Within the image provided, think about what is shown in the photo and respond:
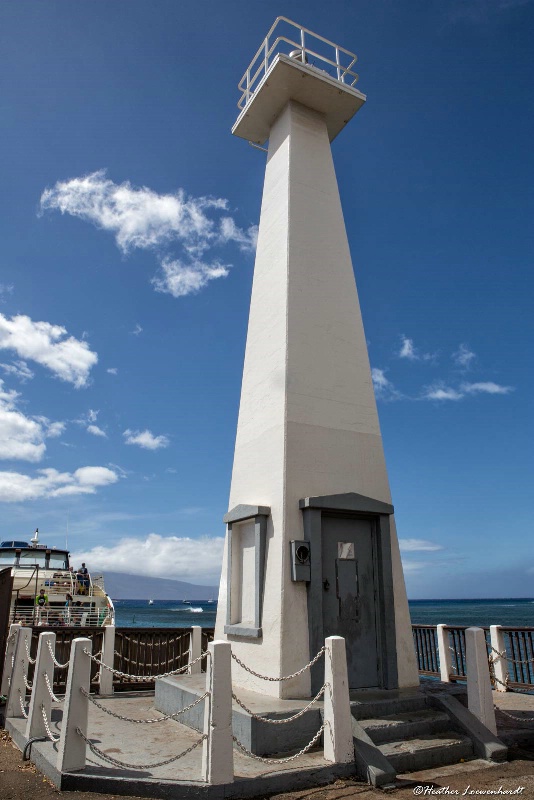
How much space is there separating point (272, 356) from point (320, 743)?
5083mm

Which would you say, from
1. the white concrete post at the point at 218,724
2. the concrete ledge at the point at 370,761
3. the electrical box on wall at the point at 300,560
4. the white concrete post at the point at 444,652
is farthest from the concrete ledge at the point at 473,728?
the white concrete post at the point at 444,652

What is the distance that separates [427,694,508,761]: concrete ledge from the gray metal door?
0.91 meters

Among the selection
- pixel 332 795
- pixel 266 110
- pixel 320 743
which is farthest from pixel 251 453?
pixel 266 110

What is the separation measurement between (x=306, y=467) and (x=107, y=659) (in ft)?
18.7

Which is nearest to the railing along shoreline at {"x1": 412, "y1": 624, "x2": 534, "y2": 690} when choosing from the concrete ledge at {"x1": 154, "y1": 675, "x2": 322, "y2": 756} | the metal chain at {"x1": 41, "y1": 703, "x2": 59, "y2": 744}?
the concrete ledge at {"x1": 154, "y1": 675, "x2": 322, "y2": 756}

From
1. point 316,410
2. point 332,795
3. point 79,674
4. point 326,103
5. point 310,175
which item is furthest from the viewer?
point 326,103

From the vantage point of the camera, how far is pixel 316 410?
26.5 ft

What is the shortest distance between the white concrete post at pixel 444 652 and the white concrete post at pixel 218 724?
7458mm

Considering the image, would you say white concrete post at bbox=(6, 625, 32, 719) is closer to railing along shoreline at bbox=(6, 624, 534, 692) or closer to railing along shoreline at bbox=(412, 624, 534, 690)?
railing along shoreline at bbox=(6, 624, 534, 692)

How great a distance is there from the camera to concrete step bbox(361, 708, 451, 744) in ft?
20.2

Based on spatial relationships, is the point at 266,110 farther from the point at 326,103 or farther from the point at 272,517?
the point at 272,517

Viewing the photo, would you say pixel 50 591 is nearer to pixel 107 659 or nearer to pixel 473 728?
pixel 107 659

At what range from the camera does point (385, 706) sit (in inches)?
260

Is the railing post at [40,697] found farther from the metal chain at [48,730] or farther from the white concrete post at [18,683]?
the white concrete post at [18,683]
